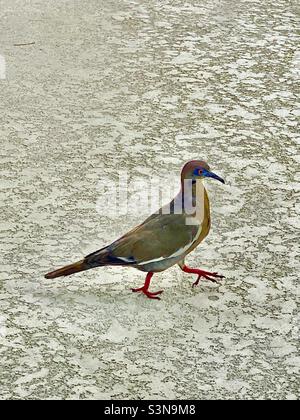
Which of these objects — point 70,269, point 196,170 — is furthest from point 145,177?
point 70,269

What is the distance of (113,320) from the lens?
7.22 ft

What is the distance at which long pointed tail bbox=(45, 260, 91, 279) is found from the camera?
2213 mm

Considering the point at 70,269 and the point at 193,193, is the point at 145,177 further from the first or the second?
the point at 70,269

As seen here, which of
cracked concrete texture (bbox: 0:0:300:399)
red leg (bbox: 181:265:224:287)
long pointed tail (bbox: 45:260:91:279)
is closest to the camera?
cracked concrete texture (bbox: 0:0:300:399)

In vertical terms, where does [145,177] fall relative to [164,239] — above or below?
below

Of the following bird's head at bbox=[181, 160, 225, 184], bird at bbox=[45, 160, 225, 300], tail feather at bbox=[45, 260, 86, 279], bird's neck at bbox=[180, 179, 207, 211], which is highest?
bird's head at bbox=[181, 160, 225, 184]

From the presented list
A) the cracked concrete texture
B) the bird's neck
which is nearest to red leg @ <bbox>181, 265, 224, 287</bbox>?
the cracked concrete texture

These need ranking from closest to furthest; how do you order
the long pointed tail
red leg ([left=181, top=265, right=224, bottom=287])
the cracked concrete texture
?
the cracked concrete texture < the long pointed tail < red leg ([left=181, top=265, right=224, bottom=287])

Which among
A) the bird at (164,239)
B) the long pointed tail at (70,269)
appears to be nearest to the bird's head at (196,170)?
the bird at (164,239)

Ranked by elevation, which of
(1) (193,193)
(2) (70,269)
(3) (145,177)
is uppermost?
(1) (193,193)

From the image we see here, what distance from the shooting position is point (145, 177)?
2.90 m

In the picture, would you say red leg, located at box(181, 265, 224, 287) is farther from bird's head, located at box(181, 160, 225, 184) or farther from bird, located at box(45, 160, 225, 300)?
bird's head, located at box(181, 160, 225, 184)
